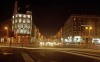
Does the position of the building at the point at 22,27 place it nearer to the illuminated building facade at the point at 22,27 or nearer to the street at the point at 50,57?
the illuminated building facade at the point at 22,27

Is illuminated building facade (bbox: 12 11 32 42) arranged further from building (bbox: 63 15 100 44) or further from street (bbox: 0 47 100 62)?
street (bbox: 0 47 100 62)

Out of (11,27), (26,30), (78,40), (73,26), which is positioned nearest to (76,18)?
(73,26)

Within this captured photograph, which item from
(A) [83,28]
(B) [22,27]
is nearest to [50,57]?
(A) [83,28]

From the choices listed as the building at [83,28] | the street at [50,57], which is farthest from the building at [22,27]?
the street at [50,57]

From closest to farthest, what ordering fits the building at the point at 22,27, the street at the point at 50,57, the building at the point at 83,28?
1. the street at the point at 50,57
2. the building at the point at 83,28
3. the building at the point at 22,27

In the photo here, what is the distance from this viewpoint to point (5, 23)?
498 feet

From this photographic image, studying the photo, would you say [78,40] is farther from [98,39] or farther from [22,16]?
[22,16]

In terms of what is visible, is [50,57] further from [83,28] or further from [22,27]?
[22,27]

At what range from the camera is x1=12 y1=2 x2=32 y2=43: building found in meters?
141

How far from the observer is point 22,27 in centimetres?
14238

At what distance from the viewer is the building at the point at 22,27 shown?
141m

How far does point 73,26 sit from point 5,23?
49606 millimetres

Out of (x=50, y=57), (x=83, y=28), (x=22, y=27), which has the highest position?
(x=22, y=27)

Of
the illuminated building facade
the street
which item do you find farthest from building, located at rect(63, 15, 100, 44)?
the street
